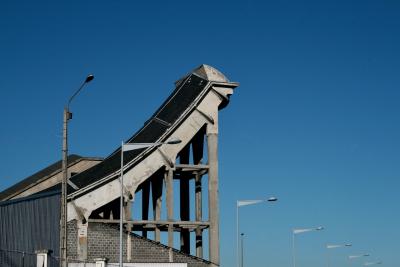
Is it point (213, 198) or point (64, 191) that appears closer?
point (64, 191)

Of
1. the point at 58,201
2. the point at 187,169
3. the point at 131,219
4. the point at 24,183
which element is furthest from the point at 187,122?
the point at 24,183

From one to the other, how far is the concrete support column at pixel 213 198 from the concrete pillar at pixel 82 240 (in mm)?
10107

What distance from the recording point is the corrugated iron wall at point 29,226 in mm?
48938

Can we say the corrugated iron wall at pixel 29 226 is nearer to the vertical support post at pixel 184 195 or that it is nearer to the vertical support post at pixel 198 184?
the vertical support post at pixel 198 184

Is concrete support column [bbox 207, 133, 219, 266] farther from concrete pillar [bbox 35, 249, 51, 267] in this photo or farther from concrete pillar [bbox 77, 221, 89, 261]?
concrete pillar [bbox 35, 249, 51, 267]

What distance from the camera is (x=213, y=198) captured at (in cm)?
5806

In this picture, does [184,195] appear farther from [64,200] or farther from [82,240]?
[64,200]

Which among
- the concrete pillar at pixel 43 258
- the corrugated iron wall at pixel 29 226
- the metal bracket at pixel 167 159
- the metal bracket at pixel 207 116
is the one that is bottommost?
the concrete pillar at pixel 43 258

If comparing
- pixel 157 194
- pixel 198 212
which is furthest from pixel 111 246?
pixel 198 212

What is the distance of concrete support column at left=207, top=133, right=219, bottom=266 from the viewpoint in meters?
56.9

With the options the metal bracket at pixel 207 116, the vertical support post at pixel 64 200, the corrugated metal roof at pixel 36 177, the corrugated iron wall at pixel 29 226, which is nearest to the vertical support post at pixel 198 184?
the metal bracket at pixel 207 116

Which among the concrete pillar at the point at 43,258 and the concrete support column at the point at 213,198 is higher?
the concrete support column at the point at 213,198

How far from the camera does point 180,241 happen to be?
6309 centimetres

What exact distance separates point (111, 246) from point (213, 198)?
9638mm
